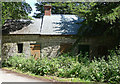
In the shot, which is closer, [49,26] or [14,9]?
[14,9]

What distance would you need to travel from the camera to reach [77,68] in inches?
233

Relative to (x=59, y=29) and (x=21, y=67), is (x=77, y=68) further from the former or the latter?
(x=59, y=29)

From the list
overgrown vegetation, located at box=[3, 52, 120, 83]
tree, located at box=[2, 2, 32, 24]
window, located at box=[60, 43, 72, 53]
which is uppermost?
tree, located at box=[2, 2, 32, 24]

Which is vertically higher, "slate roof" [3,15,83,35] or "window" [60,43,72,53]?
"slate roof" [3,15,83,35]

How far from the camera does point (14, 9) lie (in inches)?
381

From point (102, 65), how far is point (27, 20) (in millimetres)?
8879

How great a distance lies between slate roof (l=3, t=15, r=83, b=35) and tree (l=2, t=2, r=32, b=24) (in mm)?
1005

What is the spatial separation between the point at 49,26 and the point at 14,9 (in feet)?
10.2

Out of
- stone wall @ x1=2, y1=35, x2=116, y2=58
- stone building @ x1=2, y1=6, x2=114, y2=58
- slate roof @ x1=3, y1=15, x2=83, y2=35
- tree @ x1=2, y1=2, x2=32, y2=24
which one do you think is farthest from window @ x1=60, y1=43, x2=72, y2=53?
tree @ x1=2, y1=2, x2=32, y2=24

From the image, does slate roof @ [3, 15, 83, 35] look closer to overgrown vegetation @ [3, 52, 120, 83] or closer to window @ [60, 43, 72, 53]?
window @ [60, 43, 72, 53]

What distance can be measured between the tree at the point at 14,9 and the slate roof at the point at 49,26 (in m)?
1.00

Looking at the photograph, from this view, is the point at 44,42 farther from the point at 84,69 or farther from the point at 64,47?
the point at 84,69

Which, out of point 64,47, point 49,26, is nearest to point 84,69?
point 64,47

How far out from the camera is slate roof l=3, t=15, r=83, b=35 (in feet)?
32.8
